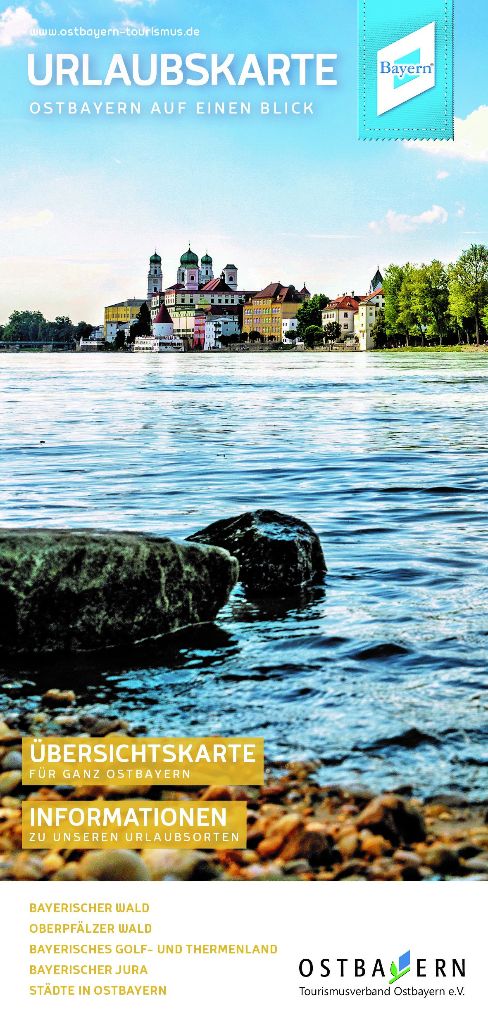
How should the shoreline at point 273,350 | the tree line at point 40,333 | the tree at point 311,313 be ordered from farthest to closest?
the tree at point 311,313, the shoreline at point 273,350, the tree line at point 40,333

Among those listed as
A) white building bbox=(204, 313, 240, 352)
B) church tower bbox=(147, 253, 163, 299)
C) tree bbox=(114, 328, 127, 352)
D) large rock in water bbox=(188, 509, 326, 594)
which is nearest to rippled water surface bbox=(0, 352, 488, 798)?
large rock in water bbox=(188, 509, 326, 594)

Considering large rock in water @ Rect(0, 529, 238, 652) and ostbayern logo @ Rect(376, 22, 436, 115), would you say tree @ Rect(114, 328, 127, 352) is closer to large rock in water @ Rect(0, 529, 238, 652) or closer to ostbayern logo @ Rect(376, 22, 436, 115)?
large rock in water @ Rect(0, 529, 238, 652)

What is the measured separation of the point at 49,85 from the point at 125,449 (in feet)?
33.2

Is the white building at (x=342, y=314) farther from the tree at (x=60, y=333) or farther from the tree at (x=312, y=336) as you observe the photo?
the tree at (x=60, y=333)

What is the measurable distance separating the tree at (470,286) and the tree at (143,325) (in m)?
23.9

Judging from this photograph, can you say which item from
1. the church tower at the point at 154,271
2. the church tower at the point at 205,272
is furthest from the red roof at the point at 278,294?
the church tower at the point at 154,271

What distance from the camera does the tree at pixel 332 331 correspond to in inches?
4442

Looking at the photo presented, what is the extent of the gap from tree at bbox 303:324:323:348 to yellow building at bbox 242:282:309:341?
2891mm

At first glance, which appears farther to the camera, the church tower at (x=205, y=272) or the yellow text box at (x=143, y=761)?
the church tower at (x=205, y=272)

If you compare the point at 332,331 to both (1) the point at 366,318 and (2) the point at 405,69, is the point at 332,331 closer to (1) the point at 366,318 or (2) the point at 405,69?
(1) the point at 366,318

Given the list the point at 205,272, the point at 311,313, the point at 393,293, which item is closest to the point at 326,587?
the point at 393,293

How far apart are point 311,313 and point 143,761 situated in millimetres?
104410

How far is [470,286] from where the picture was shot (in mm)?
74062
